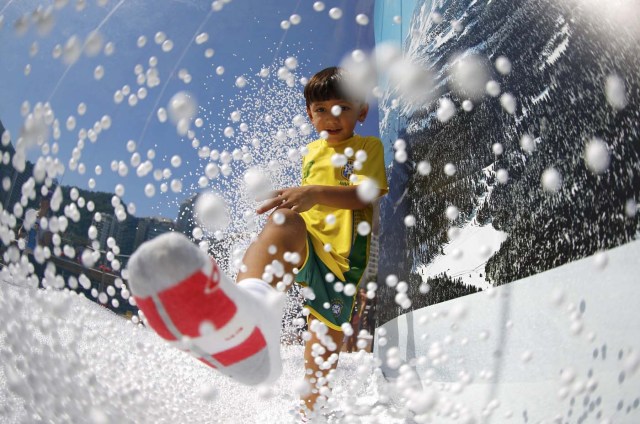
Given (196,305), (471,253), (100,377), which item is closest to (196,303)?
(196,305)

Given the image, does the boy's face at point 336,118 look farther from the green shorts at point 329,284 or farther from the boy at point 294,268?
the green shorts at point 329,284

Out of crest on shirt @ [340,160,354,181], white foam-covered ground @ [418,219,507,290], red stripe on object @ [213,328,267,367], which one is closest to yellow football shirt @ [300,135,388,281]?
crest on shirt @ [340,160,354,181]

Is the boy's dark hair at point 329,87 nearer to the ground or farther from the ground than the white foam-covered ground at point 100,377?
farther from the ground

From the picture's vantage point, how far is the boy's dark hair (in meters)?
0.64

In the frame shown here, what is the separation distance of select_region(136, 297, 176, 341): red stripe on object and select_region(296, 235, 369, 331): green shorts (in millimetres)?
350

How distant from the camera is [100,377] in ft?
1.89

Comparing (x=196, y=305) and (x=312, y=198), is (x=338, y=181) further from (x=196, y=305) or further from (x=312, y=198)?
(x=196, y=305)

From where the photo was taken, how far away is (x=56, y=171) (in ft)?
1.86

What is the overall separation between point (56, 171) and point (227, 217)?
0.20 m

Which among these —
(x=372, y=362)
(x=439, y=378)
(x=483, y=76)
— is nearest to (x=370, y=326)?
(x=372, y=362)

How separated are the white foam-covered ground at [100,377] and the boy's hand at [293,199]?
9.2 inches

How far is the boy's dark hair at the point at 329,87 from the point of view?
0.64 meters

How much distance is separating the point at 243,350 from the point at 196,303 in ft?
0.30

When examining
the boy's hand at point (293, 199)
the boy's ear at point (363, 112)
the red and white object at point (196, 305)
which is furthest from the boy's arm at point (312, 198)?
the red and white object at point (196, 305)
